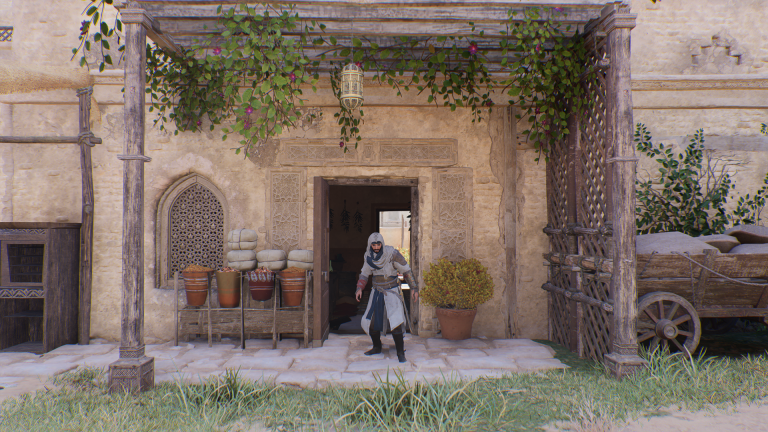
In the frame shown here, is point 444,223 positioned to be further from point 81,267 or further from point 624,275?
point 81,267

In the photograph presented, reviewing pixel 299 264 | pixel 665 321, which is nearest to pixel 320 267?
pixel 299 264

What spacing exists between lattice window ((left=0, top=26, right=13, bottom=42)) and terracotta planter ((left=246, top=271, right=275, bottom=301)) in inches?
187

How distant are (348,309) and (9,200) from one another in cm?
526

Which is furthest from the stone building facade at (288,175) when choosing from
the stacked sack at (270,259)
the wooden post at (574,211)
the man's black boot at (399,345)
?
the man's black boot at (399,345)

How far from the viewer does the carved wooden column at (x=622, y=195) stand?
3.81 meters

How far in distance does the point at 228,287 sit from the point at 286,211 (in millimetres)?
1234

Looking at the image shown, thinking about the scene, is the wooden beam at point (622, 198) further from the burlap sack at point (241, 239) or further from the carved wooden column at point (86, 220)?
the carved wooden column at point (86, 220)

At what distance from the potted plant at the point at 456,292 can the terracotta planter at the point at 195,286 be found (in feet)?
9.03

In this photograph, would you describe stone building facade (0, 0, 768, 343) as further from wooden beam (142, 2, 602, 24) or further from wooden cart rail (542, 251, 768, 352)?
wooden beam (142, 2, 602, 24)

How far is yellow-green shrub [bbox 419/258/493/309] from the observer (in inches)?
207

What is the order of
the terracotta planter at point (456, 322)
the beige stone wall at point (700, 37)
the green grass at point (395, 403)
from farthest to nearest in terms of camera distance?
1. the beige stone wall at point (700, 37)
2. the terracotta planter at point (456, 322)
3. the green grass at point (395, 403)

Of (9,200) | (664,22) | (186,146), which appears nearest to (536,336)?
(664,22)

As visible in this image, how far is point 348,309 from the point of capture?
7.89 metres

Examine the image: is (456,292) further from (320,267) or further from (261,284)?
(261,284)
